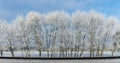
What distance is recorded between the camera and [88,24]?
5475 cm

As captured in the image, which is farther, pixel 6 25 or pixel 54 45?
pixel 6 25

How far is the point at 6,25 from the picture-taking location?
184 feet

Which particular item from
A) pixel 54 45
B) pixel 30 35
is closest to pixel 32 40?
pixel 30 35

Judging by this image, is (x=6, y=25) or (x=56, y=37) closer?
(x=56, y=37)

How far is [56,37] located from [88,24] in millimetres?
7931

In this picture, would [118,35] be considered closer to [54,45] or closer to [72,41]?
[72,41]

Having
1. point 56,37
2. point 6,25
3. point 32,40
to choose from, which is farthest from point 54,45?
point 6,25

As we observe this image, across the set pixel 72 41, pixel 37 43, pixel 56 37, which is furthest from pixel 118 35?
pixel 37 43

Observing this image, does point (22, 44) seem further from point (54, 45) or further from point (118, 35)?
point (118, 35)

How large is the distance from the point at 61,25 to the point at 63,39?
10.2 ft

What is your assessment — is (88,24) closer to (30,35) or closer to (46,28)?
(46,28)

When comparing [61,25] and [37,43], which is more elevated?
[61,25]

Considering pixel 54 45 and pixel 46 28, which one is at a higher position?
pixel 46 28

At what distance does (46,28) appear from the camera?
53.8 m
